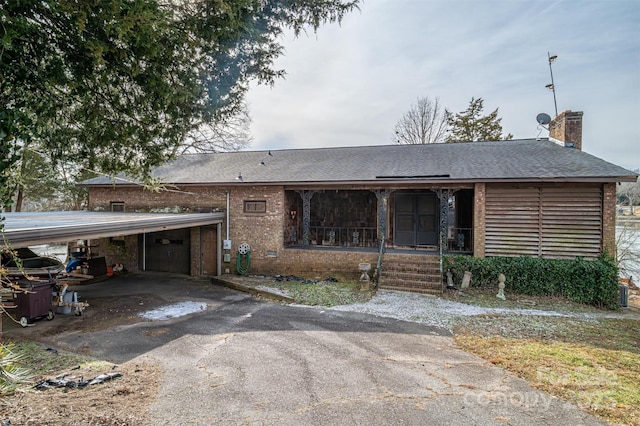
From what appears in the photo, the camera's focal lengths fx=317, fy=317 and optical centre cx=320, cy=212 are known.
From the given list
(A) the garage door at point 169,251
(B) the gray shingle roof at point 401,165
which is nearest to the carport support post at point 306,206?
(B) the gray shingle roof at point 401,165

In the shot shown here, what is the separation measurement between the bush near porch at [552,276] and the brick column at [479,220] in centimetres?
42

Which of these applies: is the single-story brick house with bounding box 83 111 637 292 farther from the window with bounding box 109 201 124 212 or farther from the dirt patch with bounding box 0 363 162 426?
the dirt patch with bounding box 0 363 162 426

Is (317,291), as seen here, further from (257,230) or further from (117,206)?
(117,206)

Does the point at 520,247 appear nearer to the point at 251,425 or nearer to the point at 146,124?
the point at 251,425

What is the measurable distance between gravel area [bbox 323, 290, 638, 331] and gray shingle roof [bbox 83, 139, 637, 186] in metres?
3.99

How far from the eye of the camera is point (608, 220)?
973 cm

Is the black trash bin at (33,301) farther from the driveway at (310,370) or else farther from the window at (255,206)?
the window at (255,206)

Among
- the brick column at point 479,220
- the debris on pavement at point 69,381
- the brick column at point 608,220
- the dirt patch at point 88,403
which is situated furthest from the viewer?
the brick column at point 479,220

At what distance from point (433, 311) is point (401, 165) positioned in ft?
20.2

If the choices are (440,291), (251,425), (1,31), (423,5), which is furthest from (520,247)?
(1,31)

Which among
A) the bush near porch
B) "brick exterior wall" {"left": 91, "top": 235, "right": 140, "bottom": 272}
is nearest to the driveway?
the bush near porch

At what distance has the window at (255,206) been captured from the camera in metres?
12.7

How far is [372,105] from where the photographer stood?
1694 centimetres

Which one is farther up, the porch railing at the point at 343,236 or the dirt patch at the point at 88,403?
the porch railing at the point at 343,236
